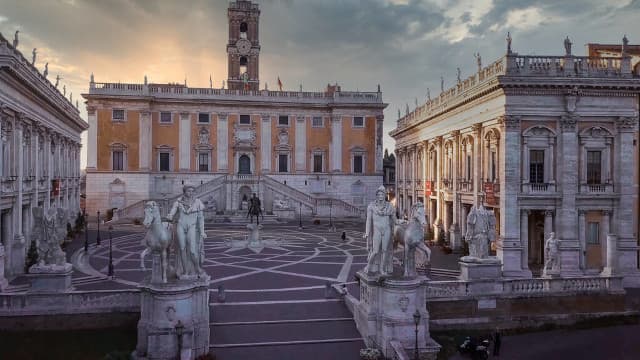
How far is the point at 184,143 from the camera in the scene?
60.2m

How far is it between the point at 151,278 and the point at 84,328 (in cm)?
480

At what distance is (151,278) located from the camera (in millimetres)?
15273

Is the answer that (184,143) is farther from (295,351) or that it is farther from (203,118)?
(295,351)

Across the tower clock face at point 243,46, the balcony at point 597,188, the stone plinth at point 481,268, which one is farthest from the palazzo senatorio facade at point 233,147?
the stone plinth at point 481,268

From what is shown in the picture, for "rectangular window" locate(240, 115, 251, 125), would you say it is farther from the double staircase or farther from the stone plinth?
the stone plinth

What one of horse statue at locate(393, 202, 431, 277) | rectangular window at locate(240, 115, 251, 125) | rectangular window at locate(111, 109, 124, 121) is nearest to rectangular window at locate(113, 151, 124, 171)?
rectangular window at locate(111, 109, 124, 121)

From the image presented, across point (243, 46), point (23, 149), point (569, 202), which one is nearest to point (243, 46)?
point (243, 46)

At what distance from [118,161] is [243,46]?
2365 cm

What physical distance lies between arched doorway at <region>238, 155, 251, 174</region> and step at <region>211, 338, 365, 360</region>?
46.7 metres

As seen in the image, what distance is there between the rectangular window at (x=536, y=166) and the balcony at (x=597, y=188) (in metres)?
2.40

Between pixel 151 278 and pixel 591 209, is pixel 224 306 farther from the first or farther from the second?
pixel 591 209

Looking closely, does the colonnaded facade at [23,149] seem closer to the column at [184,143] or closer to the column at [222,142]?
the column at [184,143]

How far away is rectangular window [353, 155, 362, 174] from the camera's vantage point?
6316cm

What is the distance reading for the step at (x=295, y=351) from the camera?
15.5 metres
